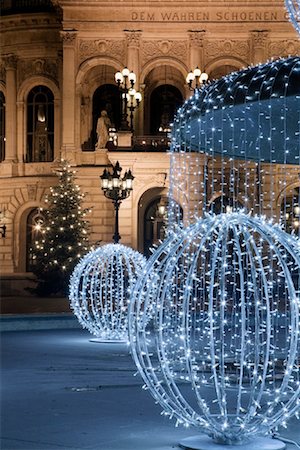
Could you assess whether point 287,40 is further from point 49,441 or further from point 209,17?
point 49,441

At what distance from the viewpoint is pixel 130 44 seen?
45500 mm

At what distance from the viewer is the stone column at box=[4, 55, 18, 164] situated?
165 feet

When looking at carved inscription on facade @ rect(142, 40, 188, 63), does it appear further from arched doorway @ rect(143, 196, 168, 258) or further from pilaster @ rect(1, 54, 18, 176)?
pilaster @ rect(1, 54, 18, 176)

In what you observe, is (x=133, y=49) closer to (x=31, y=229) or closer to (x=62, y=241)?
(x=62, y=241)

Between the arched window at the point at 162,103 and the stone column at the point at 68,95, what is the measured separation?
13.7ft

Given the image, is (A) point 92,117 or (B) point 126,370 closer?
(B) point 126,370

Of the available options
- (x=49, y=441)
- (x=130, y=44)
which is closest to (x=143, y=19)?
(x=130, y=44)

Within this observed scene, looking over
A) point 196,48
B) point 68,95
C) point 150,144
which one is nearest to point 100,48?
point 68,95

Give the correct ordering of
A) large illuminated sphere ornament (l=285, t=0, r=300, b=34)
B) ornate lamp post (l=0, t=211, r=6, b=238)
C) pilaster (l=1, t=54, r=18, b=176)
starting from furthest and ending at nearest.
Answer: pilaster (l=1, t=54, r=18, b=176), ornate lamp post (l=0, t=211, r=6, b=238), large illuminated sphere ornament (l=285, t=0, r=300, b=34)

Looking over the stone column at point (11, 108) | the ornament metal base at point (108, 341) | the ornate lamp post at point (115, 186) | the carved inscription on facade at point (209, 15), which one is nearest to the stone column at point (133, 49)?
the carved inscription on facade at point (209, 15)

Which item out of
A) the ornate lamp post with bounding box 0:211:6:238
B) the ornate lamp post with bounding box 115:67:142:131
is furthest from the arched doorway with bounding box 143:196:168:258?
the ornate lamp post with bounding box 0:211:6:238

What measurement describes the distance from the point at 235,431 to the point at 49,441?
1.80 metres

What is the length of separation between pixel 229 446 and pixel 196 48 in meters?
36.9

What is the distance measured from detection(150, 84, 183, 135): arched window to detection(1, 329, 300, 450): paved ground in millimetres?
29260
